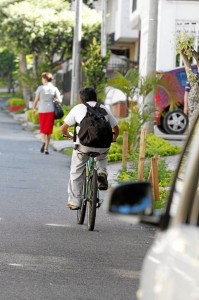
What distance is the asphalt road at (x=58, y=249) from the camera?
8898 millimetres

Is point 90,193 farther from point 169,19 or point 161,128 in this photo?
point 169,19

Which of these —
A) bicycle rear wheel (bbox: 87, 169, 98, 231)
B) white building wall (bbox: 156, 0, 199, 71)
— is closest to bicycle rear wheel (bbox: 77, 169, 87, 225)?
→ bicycle rear wheel (bbox: 87, 169, 98, 231)

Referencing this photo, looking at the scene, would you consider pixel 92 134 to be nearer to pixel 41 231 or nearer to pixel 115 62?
pixel 41 231

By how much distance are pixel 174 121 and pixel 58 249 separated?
64.7 feet

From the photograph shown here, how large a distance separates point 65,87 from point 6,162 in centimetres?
3426

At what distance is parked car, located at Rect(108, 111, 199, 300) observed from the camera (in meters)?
3.91

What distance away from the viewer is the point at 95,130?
12898 mm

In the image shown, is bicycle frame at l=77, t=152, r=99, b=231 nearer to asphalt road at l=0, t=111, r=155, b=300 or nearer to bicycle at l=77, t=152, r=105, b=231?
bicycle at l=77, t=152, r=105, b=231

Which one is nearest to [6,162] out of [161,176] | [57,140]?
[161,176]

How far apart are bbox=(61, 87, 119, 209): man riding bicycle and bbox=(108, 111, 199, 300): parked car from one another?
28.7 feet

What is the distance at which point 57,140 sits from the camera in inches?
1237

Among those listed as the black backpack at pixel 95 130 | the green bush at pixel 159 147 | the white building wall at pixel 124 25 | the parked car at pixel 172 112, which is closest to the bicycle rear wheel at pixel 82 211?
the black backpack at pixel 95 130

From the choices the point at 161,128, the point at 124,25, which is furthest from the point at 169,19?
the point at 124,25

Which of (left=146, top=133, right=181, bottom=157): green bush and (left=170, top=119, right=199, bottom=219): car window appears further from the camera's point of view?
(left=146, top=133, right=181, bottom=157): green bush
